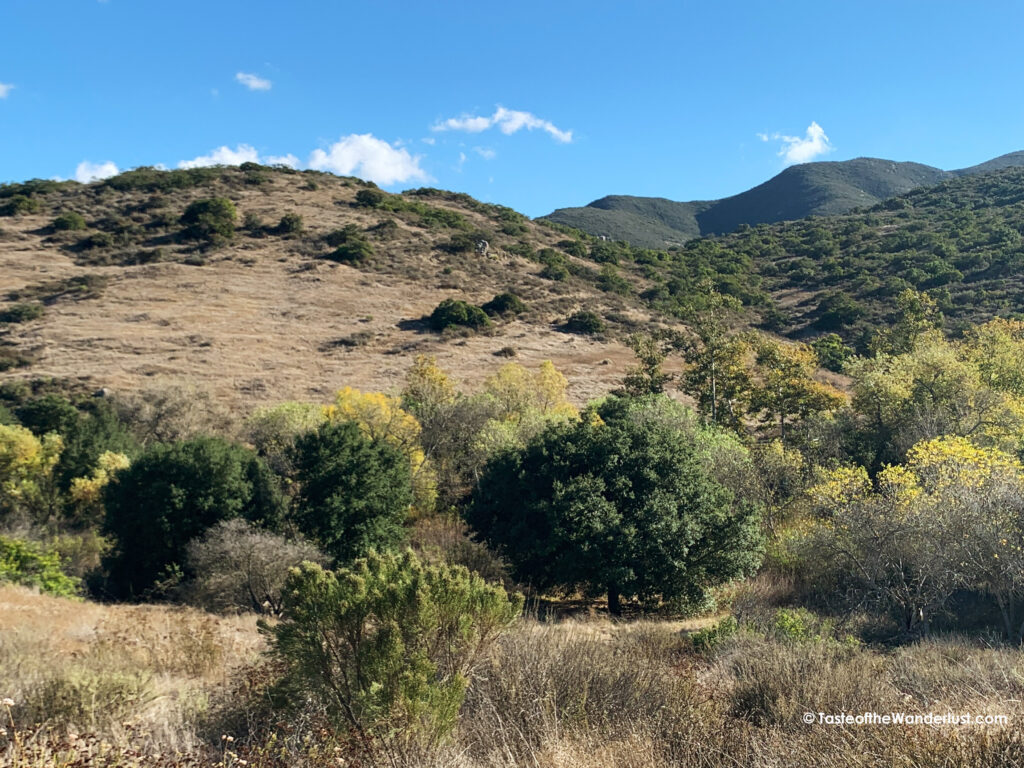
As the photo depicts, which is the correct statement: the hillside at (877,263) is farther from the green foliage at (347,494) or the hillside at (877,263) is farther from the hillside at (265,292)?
the green foliage at (347,494)

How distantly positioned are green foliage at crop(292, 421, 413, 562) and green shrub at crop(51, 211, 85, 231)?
60430 millimetres

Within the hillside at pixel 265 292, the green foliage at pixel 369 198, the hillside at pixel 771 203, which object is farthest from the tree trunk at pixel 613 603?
the hillside at pixel 771 203

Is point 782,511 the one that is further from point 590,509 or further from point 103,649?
point 103,649

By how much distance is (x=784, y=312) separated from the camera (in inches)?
2645

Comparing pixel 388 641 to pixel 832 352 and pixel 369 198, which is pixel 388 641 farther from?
pixel 369 198

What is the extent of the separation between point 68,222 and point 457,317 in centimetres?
4223

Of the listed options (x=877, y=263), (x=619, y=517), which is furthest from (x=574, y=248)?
(x=619, y=517)

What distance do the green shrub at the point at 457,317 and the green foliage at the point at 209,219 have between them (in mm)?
26102

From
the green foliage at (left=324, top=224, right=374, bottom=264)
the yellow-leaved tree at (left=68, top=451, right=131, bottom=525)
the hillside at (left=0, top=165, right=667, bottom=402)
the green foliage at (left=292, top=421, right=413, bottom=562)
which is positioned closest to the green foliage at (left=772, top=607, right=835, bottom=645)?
the green foliage at (left=292, top=421, right=413, bottom=562)

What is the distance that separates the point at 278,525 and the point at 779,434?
962 inches

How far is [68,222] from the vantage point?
6738cm

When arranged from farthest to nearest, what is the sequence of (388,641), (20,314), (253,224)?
(253,224), (20,314), (388,641)

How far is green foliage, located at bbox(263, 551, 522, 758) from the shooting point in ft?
17.4

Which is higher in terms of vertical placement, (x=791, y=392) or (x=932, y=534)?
(x=791, y=392)
